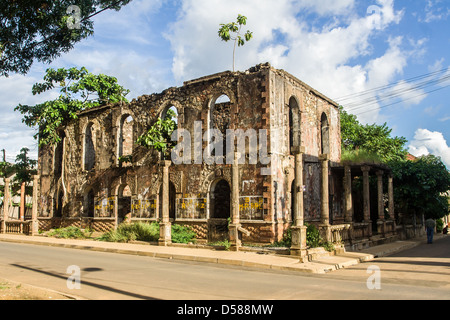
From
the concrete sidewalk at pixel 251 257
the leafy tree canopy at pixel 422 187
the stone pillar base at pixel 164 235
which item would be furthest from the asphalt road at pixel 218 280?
the leafy tree canopy at pixel 422 187

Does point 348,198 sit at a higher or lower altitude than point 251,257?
higher

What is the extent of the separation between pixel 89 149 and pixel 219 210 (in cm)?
1119

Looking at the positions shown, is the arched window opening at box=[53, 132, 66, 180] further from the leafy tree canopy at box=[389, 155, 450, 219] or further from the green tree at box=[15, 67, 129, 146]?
the leafy tree canopy at box=[389, 155, 450, 219]

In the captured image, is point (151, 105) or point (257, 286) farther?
point (151, 105)

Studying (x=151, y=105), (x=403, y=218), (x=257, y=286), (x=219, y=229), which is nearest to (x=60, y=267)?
(x=257, y=286)

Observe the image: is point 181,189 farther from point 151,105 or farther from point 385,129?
point 385,129

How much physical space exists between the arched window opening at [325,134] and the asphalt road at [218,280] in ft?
37.5

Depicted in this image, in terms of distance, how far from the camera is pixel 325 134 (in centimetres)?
2462

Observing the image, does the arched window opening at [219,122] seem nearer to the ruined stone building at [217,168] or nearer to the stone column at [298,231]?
the ruined stone building at [217,168]

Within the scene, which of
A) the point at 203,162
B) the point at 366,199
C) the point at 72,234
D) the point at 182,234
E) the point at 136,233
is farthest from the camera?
the point at 72,234

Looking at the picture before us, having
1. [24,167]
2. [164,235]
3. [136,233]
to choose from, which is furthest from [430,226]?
[24,167]

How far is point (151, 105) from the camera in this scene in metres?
23.2

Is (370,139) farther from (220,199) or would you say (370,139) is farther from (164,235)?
(164,235)
